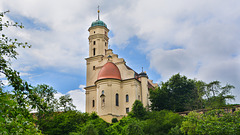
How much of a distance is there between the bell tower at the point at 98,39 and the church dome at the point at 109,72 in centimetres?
577

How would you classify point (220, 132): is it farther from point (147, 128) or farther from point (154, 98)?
point (154, 98)

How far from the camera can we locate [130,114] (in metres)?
44.3

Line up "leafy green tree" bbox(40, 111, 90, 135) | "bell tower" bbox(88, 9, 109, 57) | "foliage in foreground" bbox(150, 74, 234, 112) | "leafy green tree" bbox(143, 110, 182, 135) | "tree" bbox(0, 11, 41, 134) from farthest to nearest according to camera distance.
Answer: "bell tower" bbox(88, 9, 109, 57) → "foliage in foreground" bbox(150, 74, 234, 112) → "leafy green tree" bbox(40, 111, 90, 135) → "leafy green tree" bbox(143, 110, 182, 135) → "tree" bbox(0, 11, 41, 134)

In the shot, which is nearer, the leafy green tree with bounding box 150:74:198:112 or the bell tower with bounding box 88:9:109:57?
the leafy green tree with bounding box 150:74:198:112

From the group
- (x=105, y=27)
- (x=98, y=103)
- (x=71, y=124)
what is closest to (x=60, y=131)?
(x=71, y=124)

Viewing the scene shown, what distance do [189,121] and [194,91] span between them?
21.8 m

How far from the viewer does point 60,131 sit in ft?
132

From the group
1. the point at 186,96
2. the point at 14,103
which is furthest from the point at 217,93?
the point at 14,103

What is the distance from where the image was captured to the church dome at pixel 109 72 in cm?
5219

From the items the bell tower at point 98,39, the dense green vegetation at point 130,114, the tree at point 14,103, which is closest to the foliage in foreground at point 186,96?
the dense green vegetation at point 130,114

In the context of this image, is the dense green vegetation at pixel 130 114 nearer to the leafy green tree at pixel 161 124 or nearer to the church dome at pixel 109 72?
the leafy green tree at pixel 161 124

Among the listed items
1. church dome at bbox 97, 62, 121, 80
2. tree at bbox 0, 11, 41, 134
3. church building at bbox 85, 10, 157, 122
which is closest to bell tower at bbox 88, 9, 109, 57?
church building at bbox 85, 10, 157, 122

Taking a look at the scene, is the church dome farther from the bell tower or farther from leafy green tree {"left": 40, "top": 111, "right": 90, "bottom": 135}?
leafy green tree {"left": 40, "top": 111, "right": 90, "bottom": 135}

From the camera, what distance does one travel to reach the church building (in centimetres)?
5047
